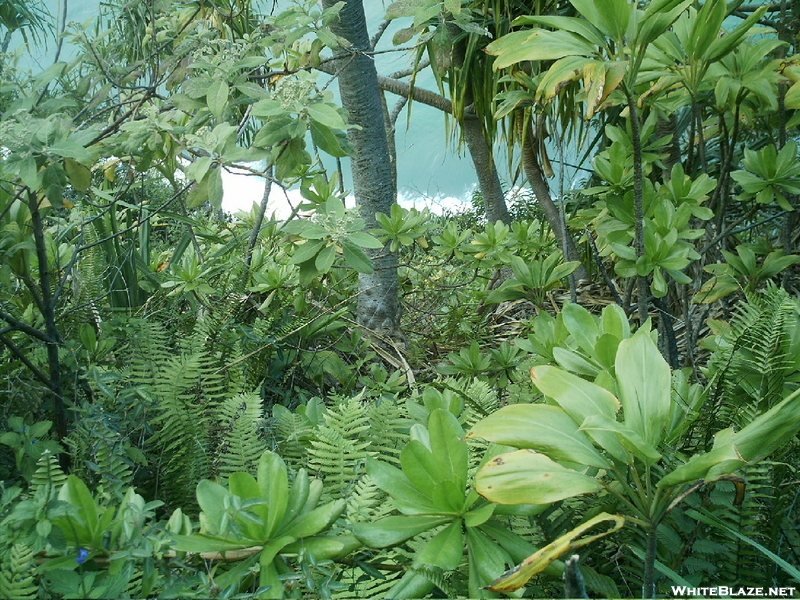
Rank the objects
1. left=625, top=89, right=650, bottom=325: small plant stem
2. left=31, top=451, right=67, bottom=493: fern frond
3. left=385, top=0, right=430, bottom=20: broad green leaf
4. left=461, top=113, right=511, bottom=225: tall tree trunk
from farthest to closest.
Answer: left=461, top=113, right=511, bottom=225: tall tree trunk < left=385, top=0, right=430, bottom=20: broad green leaf < left=625, top=89, right=650, bottom=325: small plant stem < left=31, top=451, right=67, bottom=493: fern frond

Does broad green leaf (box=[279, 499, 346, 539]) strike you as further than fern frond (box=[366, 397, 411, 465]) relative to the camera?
No

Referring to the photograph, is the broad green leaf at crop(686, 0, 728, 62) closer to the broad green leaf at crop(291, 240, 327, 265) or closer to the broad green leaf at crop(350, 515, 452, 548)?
the broad green leaf at crop(291, 240, 327, 265)

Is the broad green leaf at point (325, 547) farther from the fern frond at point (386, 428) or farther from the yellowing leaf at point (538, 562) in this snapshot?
the fern frond at point (386, 428)

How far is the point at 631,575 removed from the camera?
88cm

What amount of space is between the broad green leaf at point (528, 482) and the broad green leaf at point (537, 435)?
0.7 inches

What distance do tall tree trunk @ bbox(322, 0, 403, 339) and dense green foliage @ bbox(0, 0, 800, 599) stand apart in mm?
70

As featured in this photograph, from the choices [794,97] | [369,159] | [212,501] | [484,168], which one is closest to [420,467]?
[212,501]

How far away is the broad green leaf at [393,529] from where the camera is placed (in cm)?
71

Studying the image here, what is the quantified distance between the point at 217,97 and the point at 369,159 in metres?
1.00

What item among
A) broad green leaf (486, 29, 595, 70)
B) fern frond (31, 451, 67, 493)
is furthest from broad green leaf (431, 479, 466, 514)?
broad green leaf (486, 29, 595, 70)

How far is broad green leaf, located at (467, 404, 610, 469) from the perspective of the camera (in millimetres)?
690

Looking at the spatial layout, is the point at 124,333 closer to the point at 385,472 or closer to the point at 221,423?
the point at 221,423

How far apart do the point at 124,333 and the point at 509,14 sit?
7.12 feet

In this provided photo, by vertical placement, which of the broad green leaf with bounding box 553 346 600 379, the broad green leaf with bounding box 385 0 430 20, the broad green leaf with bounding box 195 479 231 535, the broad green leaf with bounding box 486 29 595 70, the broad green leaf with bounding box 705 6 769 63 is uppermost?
the broad green leaf with bounding box 385 0 430 20
